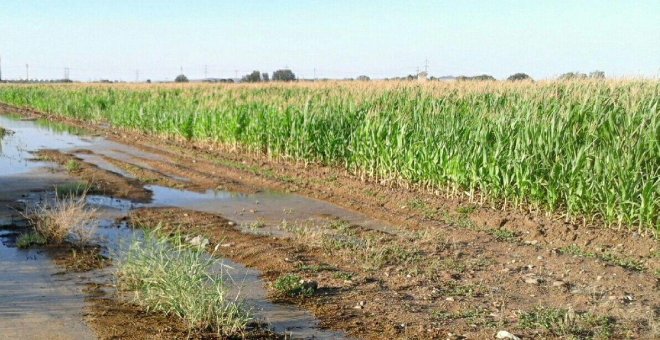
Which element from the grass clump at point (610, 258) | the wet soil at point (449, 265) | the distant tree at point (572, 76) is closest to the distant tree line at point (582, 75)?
the distant tree at point (572, 76)

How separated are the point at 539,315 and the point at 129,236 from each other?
5.64 metres

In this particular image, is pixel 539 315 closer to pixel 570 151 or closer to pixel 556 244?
pixel 556 244

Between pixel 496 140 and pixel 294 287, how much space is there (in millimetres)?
5629

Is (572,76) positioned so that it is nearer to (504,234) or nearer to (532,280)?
(504,234)

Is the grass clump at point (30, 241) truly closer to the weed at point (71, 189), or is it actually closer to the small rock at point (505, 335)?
the weed at point (71, 189)

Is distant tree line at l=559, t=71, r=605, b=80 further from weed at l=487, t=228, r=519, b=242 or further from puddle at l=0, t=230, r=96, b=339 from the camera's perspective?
puddle at l=0, t=230, r=96, b=339

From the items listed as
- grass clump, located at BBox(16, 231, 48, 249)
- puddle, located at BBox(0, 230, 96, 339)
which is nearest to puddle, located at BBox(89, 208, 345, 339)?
puddle, located at BBox(0, 230, 96, 339)

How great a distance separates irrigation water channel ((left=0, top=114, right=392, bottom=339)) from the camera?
17.1 ft

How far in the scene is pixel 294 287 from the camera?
5.96 meters

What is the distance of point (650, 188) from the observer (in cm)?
757

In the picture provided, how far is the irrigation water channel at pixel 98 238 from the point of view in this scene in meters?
5.21

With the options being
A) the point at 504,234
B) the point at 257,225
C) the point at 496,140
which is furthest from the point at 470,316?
the point at 496,140

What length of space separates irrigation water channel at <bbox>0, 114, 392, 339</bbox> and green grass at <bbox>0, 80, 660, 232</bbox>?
2.03m

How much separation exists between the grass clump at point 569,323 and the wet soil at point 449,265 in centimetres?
3
